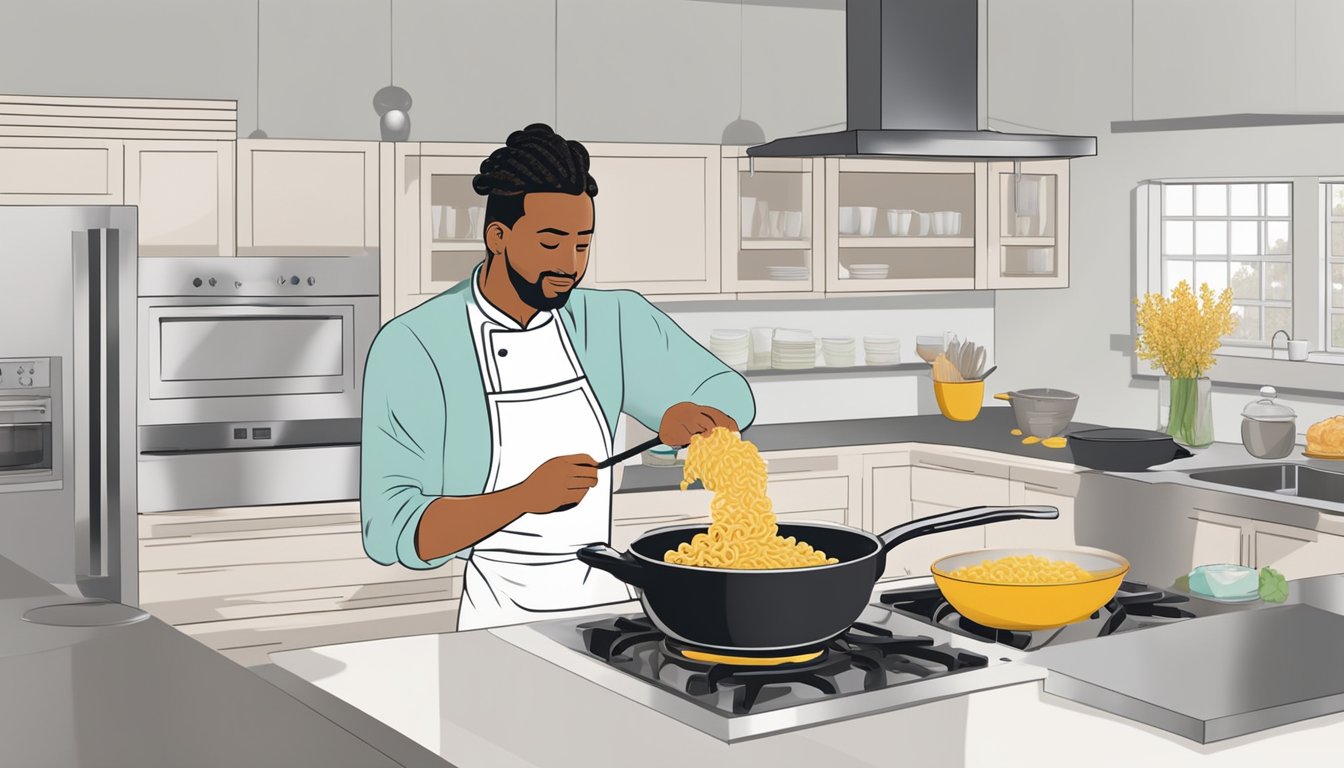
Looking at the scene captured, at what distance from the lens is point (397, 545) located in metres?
1.96

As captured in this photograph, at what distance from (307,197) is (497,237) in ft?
7.46

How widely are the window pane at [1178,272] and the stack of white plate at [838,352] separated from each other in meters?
1.36

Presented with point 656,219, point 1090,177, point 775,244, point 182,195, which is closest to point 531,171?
point 182,195

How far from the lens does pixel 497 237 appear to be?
217 centimetres

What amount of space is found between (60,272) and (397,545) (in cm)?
225

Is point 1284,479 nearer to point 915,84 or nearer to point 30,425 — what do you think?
point 915,84

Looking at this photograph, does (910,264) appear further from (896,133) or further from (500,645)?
(500,645)

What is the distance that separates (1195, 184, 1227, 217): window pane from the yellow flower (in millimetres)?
1350

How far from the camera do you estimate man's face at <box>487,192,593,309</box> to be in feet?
6.88

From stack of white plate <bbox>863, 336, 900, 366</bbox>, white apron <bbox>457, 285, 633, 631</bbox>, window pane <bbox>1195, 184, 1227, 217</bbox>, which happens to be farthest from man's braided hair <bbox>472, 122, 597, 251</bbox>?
window pane <bbox>1195, 184, 1227, 217</bbox>

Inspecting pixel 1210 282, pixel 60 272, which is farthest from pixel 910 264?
pixel 60 272

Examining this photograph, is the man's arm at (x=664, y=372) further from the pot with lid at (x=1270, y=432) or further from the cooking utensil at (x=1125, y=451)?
the pot with lid at (x=1270, y=432)

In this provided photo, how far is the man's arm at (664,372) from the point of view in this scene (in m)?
2.45

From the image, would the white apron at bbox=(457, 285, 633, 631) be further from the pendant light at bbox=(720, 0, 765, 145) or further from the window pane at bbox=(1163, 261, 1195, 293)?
the window pane at bbox=(1163, 261, 1195, 293)
